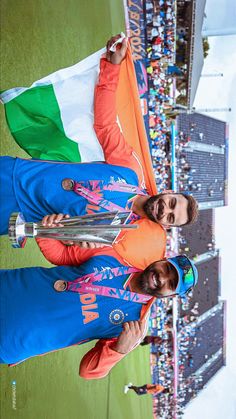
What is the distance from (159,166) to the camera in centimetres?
2027

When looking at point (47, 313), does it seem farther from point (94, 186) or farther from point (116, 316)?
point (94, 186)

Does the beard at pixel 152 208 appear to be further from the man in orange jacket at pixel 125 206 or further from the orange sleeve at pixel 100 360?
the orange sleeve at pixel 100 360

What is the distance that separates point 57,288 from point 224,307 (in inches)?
2469

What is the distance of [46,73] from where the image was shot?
742 centimetres

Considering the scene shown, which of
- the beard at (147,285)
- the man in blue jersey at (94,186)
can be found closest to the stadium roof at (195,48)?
the man in blue jersey at (94,186)

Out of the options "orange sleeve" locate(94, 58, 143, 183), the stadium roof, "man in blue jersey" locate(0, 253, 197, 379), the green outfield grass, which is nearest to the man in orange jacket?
"orange sleeve" locate(94, 58, 143, 183)

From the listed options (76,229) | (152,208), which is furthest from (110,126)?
(76,229)

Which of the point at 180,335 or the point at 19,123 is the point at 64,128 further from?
the point at 180,335

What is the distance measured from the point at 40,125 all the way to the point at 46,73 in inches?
132

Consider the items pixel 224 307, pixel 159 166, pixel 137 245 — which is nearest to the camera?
pixel 137 245

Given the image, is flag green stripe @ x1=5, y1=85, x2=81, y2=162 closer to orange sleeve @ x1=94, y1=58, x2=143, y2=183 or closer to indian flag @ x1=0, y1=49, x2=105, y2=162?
indian flag @ x1=0, y1=49, x2=105, y2=162

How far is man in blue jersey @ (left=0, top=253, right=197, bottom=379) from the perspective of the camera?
10.3 ft

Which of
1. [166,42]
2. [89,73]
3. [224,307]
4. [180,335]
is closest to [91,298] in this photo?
[89,73]

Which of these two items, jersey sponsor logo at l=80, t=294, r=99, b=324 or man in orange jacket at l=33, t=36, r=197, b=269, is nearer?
jersey sponsor logo at l=80, t=294, r=99, b=324
